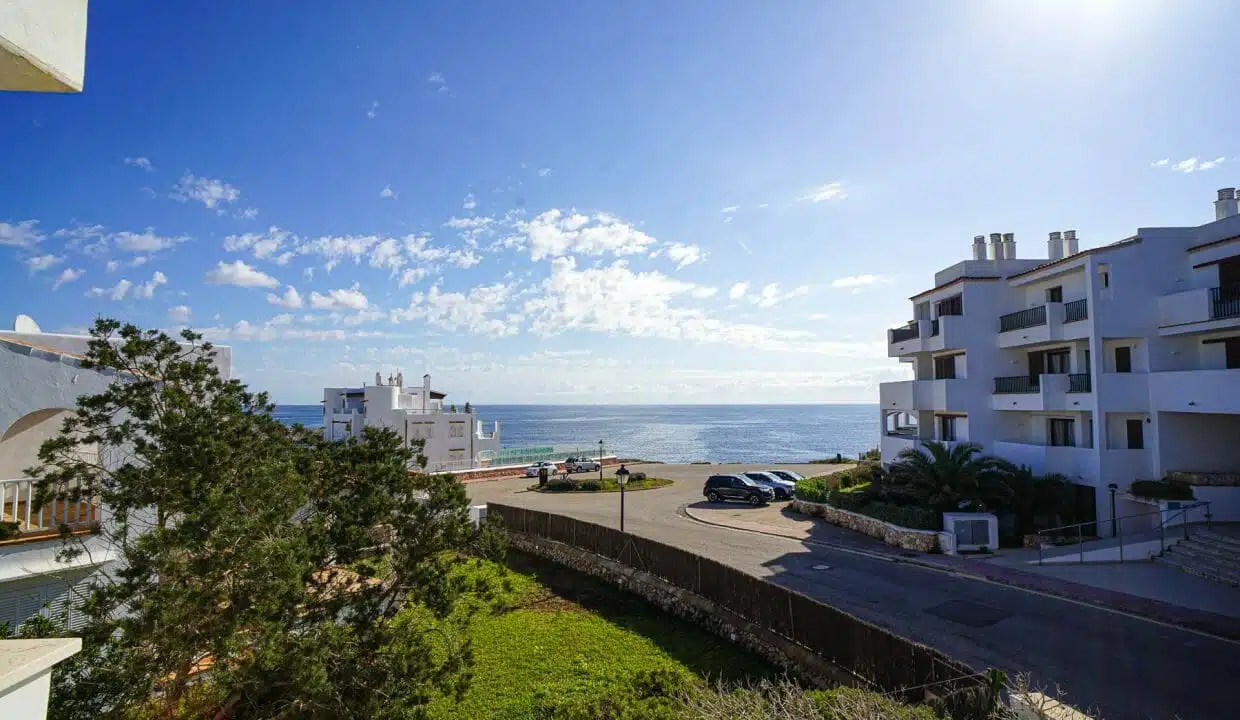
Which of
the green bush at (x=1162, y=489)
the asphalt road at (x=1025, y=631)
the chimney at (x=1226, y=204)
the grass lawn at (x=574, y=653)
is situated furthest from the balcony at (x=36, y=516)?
the chimney at (x=1226, y=204)

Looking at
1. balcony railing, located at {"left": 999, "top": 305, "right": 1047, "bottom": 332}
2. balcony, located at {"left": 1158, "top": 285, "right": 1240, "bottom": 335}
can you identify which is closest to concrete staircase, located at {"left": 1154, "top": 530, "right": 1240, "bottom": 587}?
balcony, located at {"left": 1158, "top": 285, "right": 1240, "bottom": 335}

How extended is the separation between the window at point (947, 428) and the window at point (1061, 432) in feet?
12.4

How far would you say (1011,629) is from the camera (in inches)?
538

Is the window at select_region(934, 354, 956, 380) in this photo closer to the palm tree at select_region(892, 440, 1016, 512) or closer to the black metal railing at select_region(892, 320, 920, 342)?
the black metal railing at select_region(892, 320, 920, 342)

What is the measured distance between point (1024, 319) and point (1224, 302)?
593 cm

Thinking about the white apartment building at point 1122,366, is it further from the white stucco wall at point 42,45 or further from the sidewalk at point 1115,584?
the white stucco wall at point 42,45

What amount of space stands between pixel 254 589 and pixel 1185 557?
2251cm

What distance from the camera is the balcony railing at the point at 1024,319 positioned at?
938 inches

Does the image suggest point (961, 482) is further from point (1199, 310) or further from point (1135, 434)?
point (1199, 310)

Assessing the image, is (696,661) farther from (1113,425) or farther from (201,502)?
(1113,425)

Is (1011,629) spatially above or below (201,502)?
below

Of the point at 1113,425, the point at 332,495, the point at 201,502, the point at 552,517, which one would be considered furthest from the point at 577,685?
the point at 1113,425

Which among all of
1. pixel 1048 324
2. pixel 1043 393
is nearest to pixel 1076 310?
pixel 1048 324

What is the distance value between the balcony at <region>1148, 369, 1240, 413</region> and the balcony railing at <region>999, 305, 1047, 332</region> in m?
3.93
